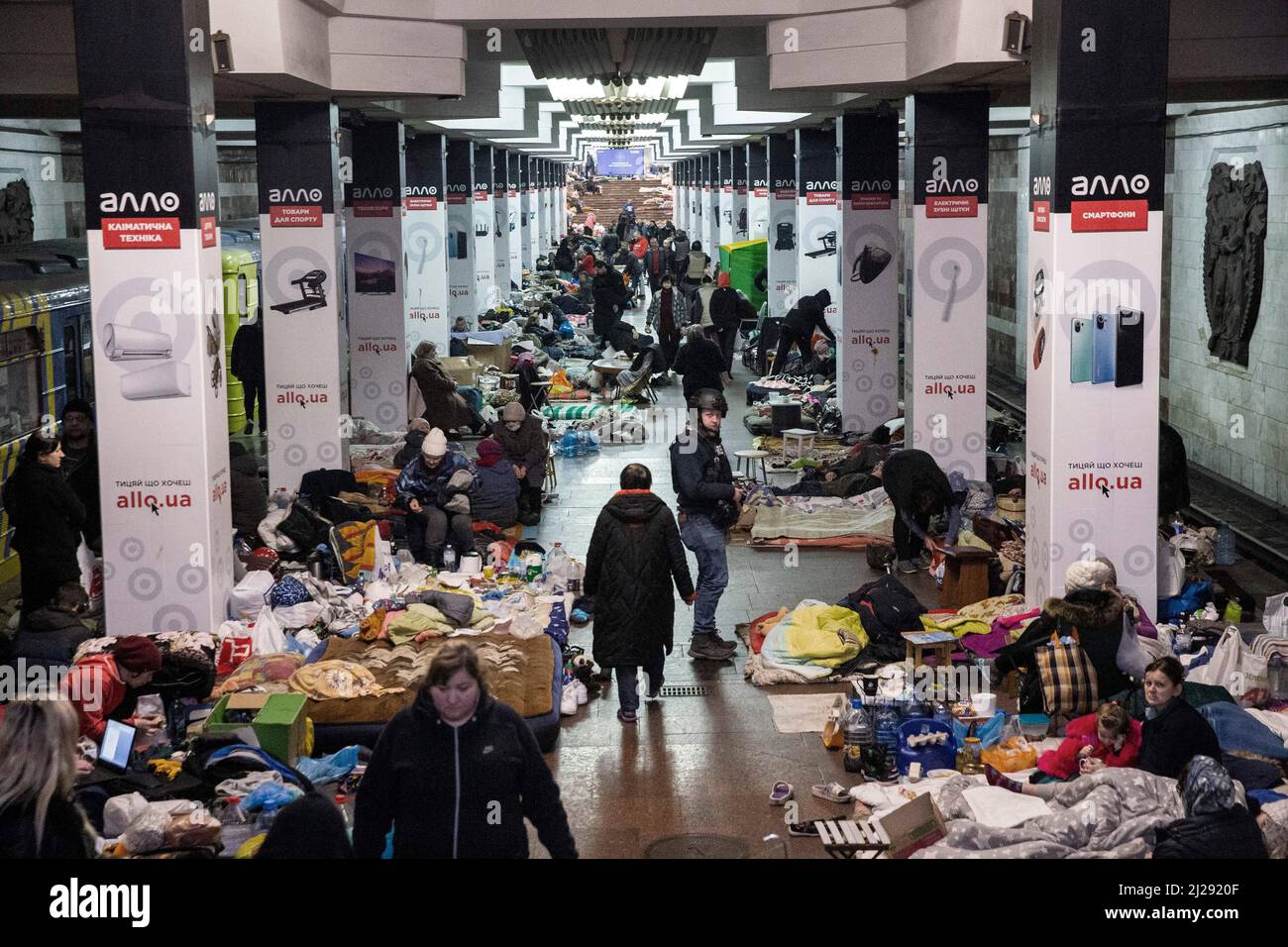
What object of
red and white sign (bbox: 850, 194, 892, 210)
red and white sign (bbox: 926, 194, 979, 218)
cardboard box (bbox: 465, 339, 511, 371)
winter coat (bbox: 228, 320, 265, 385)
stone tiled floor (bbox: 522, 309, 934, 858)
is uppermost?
red and white sign (bbox: 850, 194, 892, 210)

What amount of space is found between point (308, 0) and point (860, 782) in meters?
8.89

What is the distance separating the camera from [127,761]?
8.86 m

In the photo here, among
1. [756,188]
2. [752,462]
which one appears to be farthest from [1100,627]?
[756,188]

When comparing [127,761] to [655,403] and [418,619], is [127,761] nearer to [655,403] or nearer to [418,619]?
[418,619]

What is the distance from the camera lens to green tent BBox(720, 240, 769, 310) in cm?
3441

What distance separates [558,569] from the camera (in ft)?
44.1

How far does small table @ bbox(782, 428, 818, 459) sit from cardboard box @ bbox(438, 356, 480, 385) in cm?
618

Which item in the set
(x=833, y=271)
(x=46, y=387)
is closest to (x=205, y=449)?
(x=46, y=387)

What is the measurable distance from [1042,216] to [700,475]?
2.97 m

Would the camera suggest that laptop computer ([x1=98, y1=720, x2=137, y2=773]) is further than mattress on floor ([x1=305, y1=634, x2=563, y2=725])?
No

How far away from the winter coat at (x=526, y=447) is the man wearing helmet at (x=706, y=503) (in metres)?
4.77

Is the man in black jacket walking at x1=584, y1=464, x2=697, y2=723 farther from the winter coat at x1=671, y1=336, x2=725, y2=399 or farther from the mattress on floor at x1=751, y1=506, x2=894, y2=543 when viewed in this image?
the winter coat at x1=671, y1=336, x2=725, y2=399

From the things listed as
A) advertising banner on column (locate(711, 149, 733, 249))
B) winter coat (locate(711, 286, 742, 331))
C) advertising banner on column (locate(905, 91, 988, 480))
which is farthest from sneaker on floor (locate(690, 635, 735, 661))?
advertising banner on column (locate(711, 149, 733, 249))
